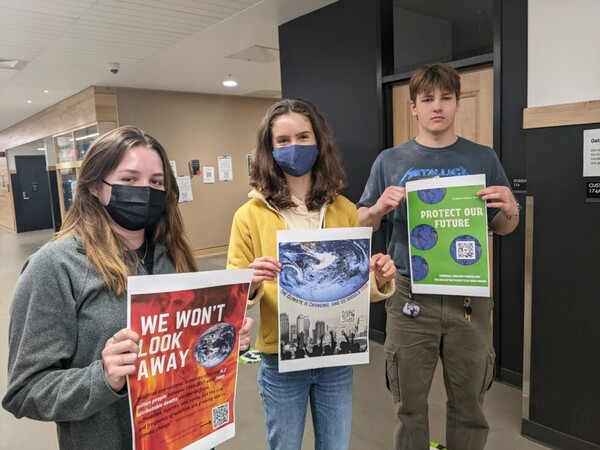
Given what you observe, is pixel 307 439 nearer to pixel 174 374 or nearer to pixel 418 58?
pixel 174 374

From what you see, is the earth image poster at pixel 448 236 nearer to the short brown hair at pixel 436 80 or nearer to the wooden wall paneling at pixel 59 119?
the short brown hair at pixel 436 80

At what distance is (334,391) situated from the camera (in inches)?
53.2

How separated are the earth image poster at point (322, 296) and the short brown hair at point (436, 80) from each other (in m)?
0.72

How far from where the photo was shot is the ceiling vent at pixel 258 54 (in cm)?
531

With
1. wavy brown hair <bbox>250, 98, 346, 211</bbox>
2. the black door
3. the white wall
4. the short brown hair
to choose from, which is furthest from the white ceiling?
the black door

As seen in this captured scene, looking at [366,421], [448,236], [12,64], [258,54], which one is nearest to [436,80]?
[448,236]

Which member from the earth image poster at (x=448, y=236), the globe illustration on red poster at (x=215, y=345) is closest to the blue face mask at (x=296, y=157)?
the earth image poster at (x=448, y=236)

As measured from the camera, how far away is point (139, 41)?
4.73m

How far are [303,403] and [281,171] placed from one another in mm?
743

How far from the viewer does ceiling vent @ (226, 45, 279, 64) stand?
531 cm

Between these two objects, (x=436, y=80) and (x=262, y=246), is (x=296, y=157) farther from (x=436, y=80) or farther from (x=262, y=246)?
(x=436, y=80)

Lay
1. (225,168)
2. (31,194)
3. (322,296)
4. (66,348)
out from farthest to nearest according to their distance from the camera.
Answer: (31,194) → (225,168) → (322,296) → (66,348)

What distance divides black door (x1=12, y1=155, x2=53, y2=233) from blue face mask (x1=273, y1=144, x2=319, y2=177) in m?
15.6

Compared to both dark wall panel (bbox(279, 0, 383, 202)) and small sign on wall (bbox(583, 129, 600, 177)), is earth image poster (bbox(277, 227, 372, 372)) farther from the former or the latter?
dark wall panel (bbox(279, 0, 383, 202))
